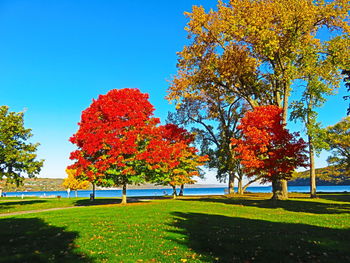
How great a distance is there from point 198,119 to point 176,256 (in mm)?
40532

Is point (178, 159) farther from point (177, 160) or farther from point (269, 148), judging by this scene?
point (269, 148)

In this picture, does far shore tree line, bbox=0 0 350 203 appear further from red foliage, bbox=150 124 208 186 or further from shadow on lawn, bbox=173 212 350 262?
shadow on lawn, bbox=173 212 350 262

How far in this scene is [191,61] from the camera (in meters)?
33.9

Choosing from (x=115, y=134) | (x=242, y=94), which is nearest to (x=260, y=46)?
(x=242, y=94)

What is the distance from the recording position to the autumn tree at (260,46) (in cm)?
2823

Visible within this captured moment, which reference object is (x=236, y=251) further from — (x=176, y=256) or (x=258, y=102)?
(x=258, y=102)

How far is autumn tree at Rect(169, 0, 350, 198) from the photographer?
28.2 meters

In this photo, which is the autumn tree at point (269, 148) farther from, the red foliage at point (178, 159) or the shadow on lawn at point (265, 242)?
the red foliage at point (178, 159)

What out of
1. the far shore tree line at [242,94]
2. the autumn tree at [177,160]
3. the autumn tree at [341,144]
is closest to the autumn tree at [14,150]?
the far shore tree line at [242,94]

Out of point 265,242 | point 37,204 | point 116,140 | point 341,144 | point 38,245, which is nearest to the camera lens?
point 265,242

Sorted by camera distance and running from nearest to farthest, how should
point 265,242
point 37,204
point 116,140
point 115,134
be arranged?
point 265,242
point 116,140
point 115,134
point 37,204

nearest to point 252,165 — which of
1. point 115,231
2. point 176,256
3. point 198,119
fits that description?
point 115,231

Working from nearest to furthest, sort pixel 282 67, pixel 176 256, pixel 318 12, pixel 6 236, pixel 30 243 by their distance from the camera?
pixel 176 256 → pixel 30 243 → pixel 6 236 → pixel 318 12 → pixel 282 67

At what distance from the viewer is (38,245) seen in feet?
36.8
